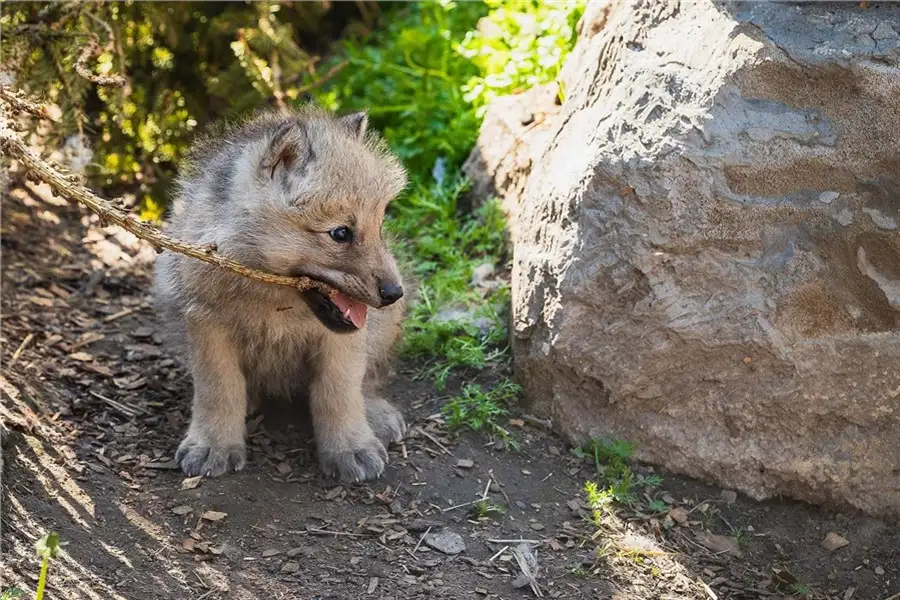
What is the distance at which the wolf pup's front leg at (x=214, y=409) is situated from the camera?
184 inches

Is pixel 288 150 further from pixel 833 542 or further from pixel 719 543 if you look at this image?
pixel 833 542

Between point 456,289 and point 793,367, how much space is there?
2098 mm

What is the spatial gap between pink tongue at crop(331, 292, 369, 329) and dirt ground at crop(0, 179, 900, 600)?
2.95 feet

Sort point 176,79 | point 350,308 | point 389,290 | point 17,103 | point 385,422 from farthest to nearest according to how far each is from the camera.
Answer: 1. point 176,79
2. point 385,422
3. point 350,308
4. point 389,290
5. point 17,103

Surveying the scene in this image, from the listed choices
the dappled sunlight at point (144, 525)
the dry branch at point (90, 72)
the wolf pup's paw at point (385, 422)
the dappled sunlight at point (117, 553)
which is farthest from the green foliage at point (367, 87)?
the dappled sunlight at point (117, 553)

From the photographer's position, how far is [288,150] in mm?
4203

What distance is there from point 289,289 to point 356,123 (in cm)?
83

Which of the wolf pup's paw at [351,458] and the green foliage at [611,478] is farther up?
the wolf pup's paw at [351,458]

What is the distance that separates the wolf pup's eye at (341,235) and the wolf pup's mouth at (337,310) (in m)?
0.22

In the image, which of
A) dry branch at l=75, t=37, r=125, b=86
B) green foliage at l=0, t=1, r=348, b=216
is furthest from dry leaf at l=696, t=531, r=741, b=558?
green foliage at l=0, t=1, r=348, b=216

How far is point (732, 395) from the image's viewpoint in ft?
15.8

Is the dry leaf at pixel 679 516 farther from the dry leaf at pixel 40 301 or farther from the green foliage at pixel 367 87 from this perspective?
the dry leaf at pixel 40 301

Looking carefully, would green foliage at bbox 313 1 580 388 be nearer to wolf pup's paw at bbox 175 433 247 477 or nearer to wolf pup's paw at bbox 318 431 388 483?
wolf pup's paw at bbox 318 431 388 483

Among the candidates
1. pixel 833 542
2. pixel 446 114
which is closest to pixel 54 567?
pixel 833 542
